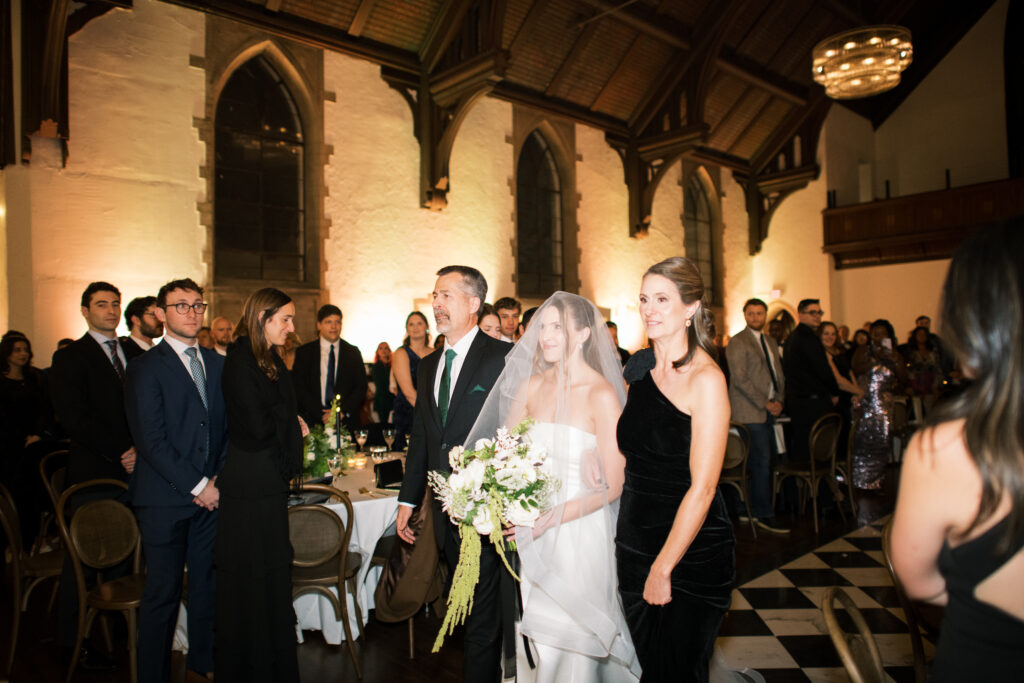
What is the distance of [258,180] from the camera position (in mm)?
8570

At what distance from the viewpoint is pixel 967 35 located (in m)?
14.6

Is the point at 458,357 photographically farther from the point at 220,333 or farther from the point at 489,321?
the point at 220,333

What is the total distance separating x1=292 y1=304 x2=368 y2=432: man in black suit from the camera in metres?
5.78

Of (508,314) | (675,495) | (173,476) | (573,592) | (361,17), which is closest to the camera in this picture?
(675,495)

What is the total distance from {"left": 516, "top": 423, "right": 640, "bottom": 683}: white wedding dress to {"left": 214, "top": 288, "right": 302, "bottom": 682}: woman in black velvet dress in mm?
1193

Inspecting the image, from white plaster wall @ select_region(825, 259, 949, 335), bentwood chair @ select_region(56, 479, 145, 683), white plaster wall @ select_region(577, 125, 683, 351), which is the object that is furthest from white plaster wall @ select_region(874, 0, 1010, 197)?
bentwood chair @ select_region(56, 479, 145, 683)

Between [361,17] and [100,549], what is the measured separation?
766 centimetres

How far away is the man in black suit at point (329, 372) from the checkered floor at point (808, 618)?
3461 mm

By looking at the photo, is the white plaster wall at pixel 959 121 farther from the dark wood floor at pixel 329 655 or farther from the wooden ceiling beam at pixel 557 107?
the dark wood floor at pixel 329 655

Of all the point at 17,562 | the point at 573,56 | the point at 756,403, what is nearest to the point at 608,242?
the point at 573,56

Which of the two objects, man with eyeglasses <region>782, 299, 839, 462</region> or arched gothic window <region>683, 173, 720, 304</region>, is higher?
arched gothic window <region>683, 173, 720, 304</region>

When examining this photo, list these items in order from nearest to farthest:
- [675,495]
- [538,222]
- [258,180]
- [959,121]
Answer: [675,495]
[258,180]
[538,222]
[959,121]

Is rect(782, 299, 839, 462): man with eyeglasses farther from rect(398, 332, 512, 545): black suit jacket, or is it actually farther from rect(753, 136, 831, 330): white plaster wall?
rect(753, 136, 831, 330): white plaster wall

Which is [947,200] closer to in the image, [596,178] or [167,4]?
[596,178]
